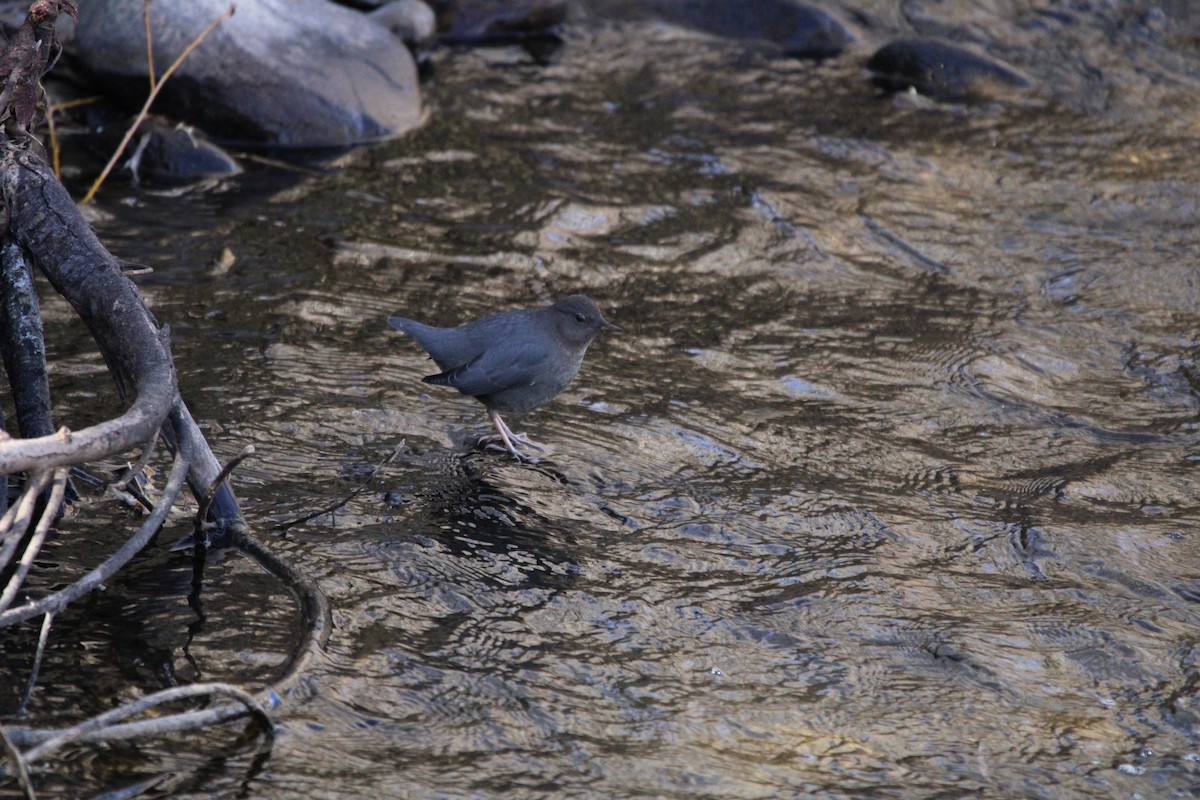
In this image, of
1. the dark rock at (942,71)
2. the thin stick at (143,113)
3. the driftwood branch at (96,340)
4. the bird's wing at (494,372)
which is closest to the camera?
the driftwood branch at (96,340)

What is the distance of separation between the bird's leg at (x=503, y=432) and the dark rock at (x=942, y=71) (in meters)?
5.72

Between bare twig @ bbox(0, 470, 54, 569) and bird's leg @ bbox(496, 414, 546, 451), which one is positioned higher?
bare twig @ bbox(0, 470, 54, 569)

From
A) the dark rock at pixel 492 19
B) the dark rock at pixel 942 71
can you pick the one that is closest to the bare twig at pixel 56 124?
the dark rock at pixel 492 19

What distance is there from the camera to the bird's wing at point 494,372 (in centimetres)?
473

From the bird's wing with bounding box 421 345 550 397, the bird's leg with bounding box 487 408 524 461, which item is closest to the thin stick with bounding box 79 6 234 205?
the bird's wing with bounding box 421 345 550 397

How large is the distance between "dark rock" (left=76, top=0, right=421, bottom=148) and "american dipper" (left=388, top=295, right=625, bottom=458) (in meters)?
3.67

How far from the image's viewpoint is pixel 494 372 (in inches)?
188

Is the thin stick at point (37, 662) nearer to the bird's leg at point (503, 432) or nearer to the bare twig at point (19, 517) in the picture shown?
the bare twig at point (19, 517)

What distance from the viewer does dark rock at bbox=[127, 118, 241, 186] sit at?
7547mm

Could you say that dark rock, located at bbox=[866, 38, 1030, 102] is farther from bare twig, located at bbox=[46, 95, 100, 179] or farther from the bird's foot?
the bird's foot

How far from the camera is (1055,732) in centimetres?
354

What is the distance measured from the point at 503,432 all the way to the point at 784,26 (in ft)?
21.6

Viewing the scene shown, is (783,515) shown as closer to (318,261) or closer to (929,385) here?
(929,385)

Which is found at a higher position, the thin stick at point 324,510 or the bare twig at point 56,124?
the bare twig at point 56,124
